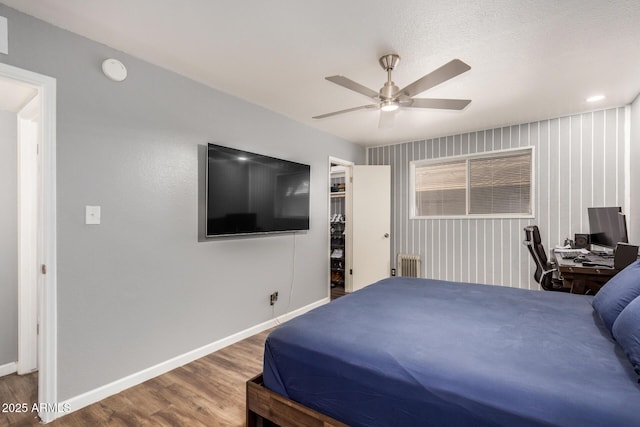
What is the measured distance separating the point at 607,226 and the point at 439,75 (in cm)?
256

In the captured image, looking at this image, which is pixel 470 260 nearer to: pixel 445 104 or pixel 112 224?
pixel 445 104

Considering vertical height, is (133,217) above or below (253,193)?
below

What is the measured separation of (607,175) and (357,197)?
3.02 meters

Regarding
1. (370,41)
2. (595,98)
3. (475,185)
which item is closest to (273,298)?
(370,41)

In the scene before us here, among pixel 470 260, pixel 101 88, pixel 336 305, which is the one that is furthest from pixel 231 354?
pixel 470 260

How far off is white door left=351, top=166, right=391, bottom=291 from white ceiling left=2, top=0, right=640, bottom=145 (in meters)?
1.88

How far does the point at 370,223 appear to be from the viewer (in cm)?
482

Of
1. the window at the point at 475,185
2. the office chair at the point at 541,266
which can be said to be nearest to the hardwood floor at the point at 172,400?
the office chair at the point at 541,266

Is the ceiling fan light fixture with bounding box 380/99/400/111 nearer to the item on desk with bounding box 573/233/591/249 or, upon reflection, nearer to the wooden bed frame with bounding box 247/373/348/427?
the wooden bed frame with bounding box 247/373/348/427

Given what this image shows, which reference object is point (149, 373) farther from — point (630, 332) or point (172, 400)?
point (630, 332)

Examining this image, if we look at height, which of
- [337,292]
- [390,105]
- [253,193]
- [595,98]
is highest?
[595,98]

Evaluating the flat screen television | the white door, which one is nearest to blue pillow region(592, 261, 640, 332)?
the flat screen television

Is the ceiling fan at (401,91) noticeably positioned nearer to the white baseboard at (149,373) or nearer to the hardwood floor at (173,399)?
the hardwood floor at (173,399)

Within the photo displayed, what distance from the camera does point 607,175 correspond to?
11.3 feet
